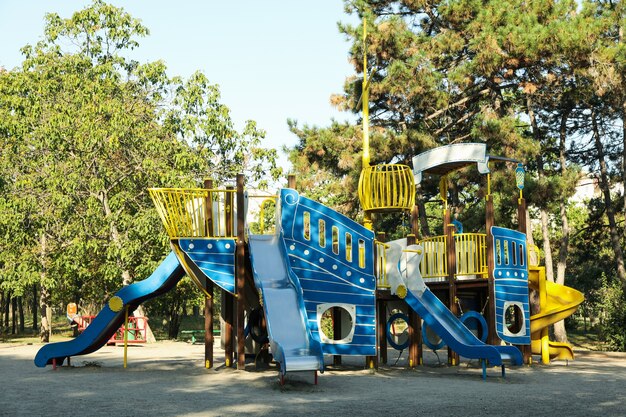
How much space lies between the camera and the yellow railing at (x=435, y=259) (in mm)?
18706

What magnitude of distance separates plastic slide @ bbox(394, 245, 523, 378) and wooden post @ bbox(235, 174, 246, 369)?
3.24 metres

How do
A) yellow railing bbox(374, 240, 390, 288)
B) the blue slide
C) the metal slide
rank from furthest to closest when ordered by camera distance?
yellow railing bbox(374, 240, 390, 288), the blue slide, the metal slide

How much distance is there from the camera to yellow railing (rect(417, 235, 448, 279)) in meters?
18.7

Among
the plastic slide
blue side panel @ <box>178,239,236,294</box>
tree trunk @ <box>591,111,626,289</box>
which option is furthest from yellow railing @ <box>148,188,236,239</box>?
tree trunk @ <box>591,111,626,289</box>

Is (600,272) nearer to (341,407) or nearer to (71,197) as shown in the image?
(71,197)

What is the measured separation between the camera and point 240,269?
49.2 feet

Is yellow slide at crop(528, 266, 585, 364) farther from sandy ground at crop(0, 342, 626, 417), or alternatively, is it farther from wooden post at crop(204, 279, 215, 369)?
wooden post at crop(204, 279, 215, 369)

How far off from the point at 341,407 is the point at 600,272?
28.1m

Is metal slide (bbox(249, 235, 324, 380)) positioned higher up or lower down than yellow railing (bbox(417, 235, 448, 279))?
lower down

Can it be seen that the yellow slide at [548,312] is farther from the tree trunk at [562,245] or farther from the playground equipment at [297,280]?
the tree trunk at [562,245]

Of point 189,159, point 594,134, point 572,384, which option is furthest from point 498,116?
point 572,384

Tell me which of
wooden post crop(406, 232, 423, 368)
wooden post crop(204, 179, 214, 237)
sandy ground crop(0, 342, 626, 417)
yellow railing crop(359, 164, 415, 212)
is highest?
yellow railing crop(359, 164, 415, 212)

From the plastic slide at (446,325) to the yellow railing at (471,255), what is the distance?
2258mm

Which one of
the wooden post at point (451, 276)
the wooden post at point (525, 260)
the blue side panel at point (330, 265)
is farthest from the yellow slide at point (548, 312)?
the blue side panel at point (330, 265)
